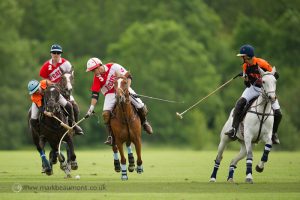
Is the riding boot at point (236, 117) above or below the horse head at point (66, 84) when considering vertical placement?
below

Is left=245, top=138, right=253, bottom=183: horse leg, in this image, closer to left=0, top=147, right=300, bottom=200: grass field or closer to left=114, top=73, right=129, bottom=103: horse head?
left=0, top=147, right=300, bottom=200: grass field

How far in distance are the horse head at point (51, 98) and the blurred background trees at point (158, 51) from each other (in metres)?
38.8

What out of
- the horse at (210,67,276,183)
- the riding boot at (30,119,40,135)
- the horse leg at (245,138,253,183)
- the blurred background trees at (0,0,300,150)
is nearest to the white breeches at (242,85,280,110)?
the horse at (210,67,276,183)

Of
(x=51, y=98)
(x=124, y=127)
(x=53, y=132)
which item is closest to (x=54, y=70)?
(x=51, y=98)

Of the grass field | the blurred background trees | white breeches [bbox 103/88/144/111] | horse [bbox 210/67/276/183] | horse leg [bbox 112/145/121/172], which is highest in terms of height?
the blurred background trees

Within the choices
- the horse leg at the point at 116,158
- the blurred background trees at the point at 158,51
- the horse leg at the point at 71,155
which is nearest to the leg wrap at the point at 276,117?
the horse leg at the point at 116,158

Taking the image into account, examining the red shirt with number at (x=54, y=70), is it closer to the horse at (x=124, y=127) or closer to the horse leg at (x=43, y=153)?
the horse leg at (x=43, y=153)

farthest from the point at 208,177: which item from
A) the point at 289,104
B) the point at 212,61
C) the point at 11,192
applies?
the point at 212,61

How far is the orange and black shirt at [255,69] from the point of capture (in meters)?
23.6

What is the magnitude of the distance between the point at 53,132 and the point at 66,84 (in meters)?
1.22

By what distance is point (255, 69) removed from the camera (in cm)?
2369

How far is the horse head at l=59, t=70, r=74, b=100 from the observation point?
25.7 metres

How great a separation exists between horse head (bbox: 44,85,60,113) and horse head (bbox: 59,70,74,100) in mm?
786

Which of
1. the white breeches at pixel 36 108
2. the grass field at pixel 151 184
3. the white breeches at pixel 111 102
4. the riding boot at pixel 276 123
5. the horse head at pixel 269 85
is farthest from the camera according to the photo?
the white breeches at pixel 36 108
